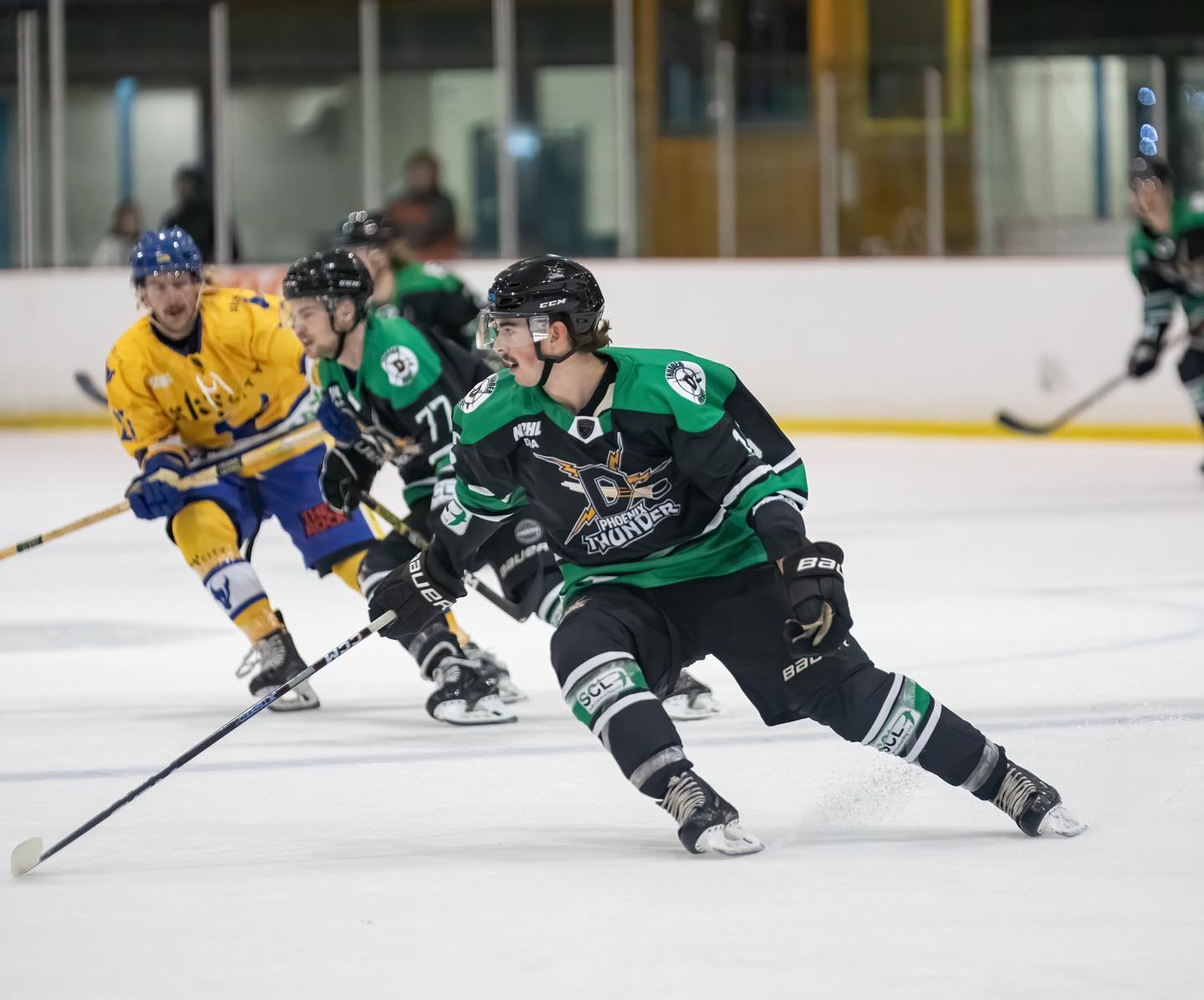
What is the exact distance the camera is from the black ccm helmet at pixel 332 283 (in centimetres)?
398

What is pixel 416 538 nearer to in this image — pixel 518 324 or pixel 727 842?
pixel 518 324

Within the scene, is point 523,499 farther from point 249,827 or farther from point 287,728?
point 287,728

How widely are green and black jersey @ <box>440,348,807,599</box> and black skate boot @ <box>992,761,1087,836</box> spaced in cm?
47

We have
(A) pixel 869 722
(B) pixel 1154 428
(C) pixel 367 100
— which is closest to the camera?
(A) pixel 869 722

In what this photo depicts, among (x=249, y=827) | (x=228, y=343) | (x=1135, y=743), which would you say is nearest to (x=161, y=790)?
(x=249, y=827)

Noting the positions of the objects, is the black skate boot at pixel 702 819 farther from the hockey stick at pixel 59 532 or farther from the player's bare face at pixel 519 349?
the hockey stick at pixel 59 532

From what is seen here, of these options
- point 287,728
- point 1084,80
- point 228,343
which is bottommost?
point 287,728

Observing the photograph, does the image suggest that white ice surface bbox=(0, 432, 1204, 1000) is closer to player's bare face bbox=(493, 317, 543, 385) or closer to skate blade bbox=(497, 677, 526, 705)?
skate blade bbox=(497, 677, 526, 705)

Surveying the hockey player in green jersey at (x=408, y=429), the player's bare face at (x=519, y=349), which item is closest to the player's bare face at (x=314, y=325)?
the hockey player in green jersey at (x=408, y=429)

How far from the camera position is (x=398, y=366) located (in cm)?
407

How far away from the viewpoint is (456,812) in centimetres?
327

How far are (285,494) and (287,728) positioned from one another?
24.8 inches

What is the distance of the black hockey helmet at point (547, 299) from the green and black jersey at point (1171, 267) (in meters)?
→ 5.71

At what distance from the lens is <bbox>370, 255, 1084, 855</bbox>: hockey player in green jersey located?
2.86 metres
